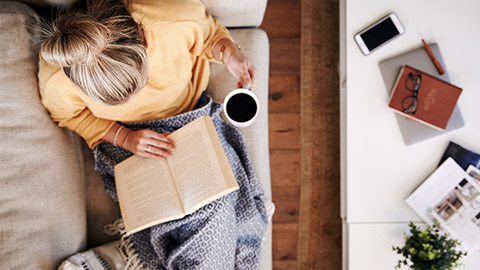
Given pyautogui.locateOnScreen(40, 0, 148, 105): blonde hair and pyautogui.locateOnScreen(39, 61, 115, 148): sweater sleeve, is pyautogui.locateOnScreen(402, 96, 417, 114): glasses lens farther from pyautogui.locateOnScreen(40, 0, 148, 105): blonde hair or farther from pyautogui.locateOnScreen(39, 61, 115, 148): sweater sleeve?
pyautogui.locateOnScreen(39, 61, 115, 148): sweater sleeve

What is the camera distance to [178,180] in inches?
36.8

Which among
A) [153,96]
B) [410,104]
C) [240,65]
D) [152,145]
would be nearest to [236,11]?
[240,65]

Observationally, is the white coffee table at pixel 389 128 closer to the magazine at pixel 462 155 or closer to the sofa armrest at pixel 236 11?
the magazine at pixel 462 155

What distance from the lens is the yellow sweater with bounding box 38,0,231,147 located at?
0.84 metres

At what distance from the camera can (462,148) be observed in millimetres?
990

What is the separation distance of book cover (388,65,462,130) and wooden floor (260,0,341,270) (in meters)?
0.54

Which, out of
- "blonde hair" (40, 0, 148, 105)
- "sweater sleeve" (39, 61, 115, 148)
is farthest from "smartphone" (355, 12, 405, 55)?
"sweater sleeve" (39, 61, 115, 148)

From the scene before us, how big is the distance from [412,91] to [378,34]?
19cm

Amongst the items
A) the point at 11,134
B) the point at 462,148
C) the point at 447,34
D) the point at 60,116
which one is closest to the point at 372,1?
the point at 447,34

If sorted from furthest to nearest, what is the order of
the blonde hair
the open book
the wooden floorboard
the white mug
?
the wooden floorboard → the open book → the white mug → the blonde hair

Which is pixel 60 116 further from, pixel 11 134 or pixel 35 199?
pixel 35 199

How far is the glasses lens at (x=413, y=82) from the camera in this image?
98 cm

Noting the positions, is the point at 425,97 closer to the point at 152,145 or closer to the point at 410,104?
the point at 410,104

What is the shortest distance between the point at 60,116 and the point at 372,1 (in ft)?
3.15
